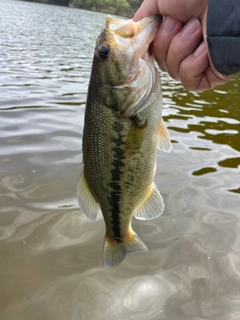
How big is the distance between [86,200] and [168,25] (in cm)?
136

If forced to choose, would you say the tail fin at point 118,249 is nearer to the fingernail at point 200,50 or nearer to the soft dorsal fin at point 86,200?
the soft dorsal fin at point 86,200

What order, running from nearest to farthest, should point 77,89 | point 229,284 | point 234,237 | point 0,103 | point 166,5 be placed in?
point 166,5 < point 229,284 < point 234,237 < point 0,103 < point 77,89

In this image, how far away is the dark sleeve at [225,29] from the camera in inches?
79.9

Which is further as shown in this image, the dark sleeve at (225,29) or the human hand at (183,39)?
the human hand at (183,39)

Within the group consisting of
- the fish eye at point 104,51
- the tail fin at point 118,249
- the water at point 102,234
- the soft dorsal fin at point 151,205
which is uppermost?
the fish eye at point 104,51

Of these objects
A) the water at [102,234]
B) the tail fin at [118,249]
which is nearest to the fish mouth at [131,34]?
the tail fin at [118,249]

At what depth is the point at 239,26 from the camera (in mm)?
2041

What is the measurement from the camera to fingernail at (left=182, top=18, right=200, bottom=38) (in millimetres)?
2244

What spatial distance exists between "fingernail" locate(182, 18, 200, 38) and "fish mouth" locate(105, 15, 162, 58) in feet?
0.79

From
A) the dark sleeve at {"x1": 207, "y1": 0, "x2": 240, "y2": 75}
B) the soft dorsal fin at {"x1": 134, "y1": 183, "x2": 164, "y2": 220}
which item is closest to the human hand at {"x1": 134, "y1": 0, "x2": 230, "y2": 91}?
the dark sleeve at {"x1": 207, "y1": 0, "x2": 240, "y2": 75}

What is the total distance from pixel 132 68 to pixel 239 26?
70 cm

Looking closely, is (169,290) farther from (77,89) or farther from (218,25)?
(77,89)

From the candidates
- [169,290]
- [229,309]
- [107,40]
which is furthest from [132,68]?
[229,309]

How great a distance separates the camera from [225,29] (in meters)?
2.05
